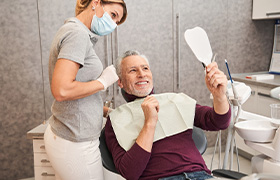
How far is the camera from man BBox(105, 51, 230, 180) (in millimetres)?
1455

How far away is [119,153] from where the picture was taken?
5.16 feet

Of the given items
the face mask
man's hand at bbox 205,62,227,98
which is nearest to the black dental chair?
man's hand at bbox 205,62,227,98

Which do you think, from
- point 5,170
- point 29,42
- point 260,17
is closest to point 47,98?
point 29,42

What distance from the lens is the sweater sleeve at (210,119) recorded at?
1.59 metres

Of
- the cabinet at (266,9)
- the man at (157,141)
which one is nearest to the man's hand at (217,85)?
the man at (157,141)

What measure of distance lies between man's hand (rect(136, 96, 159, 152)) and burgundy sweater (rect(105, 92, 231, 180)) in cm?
3

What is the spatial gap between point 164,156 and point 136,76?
49 centimetres

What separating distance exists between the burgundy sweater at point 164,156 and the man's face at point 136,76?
0.28 metres

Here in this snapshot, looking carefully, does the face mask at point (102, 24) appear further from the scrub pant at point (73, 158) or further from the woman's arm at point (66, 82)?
the scrub pant at point (73, 158)

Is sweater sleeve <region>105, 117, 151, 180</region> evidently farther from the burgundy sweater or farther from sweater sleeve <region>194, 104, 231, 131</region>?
sweater sleeve <region>194, 104, 231, 131</region>

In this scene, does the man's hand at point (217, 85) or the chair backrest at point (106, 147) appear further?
the chair backrest at point (106, 147)

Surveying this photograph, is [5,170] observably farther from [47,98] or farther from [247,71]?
[247,71]

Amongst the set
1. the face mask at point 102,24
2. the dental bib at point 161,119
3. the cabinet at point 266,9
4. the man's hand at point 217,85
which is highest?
the cabinet at point 266,9

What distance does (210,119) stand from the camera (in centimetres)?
167
